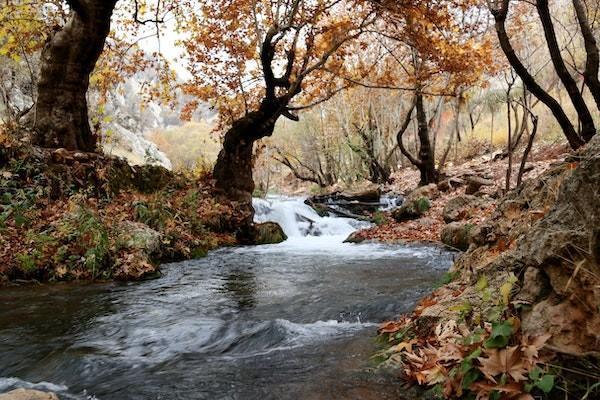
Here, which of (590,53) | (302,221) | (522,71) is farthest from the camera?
(302,221)

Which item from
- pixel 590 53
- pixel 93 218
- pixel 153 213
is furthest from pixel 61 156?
pixel 590 53

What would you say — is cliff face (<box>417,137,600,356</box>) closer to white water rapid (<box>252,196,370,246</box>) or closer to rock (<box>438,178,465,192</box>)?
white water rapid (<box>252,196,370,246</box>)

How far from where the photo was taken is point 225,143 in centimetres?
1284

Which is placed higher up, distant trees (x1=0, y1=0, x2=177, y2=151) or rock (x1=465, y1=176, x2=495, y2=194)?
distant trees (x1=0, y1=0, x2=177, y2=151)

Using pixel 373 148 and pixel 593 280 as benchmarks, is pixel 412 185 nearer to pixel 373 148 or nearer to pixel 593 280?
pixel 373 148

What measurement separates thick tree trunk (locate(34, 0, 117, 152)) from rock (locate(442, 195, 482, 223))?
30.0ft

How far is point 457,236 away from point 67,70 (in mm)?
9372

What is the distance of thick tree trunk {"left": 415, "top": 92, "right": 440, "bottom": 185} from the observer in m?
16.3

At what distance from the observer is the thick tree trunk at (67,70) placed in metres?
9.80

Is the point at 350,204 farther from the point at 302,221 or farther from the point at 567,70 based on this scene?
the point at 567,70

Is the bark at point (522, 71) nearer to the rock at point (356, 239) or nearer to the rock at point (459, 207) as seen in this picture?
the rock at point (459, 207)

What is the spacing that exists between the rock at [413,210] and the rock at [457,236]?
385 centimetres

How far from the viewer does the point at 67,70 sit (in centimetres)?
1008

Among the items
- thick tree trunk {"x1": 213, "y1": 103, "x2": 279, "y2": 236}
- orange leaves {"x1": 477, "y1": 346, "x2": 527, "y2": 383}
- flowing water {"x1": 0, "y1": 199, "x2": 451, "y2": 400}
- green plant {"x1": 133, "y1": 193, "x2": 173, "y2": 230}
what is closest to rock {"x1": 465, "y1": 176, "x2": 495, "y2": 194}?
flowing water {"x1": 0, "y1": 199, "x2": 451, "y2": 400}
